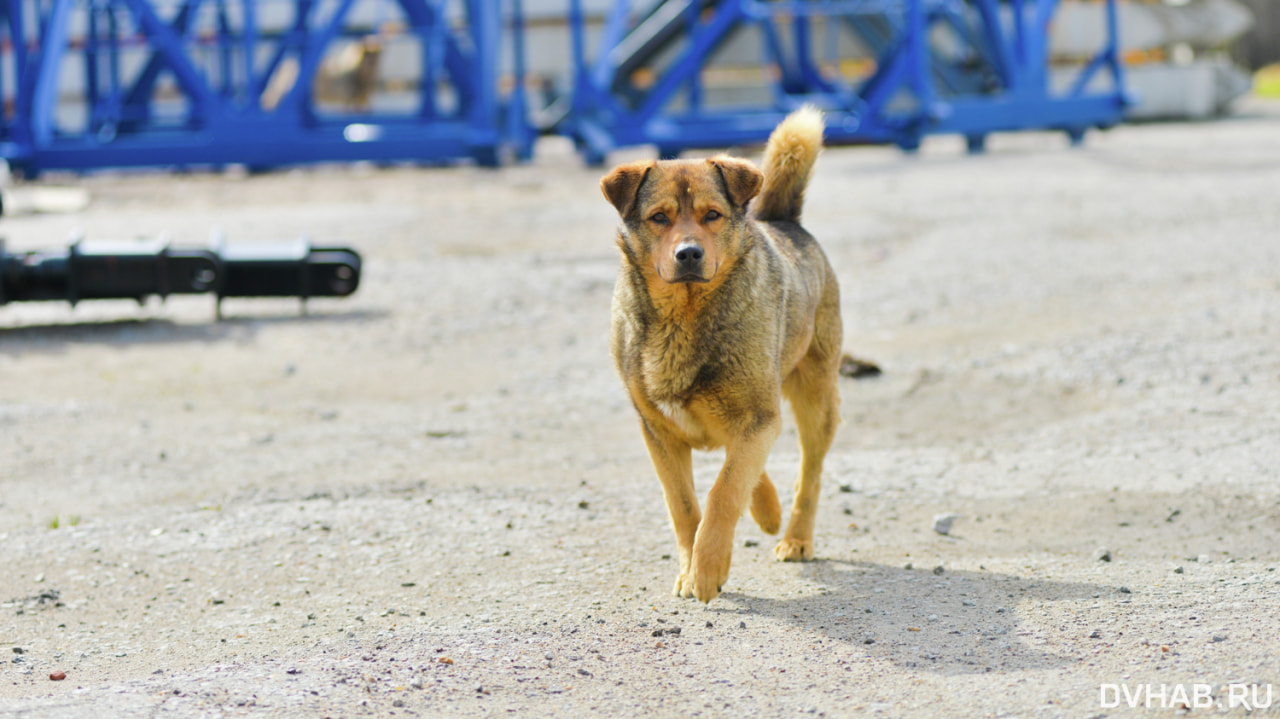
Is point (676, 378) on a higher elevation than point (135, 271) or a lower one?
higher

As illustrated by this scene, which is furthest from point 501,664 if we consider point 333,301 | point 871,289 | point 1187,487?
point 333,301

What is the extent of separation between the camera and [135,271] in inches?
341

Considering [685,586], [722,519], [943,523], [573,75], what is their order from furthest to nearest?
[573,75] → [943,523] → [685,586] → [722,519]

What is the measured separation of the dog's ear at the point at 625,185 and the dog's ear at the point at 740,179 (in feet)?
0.81

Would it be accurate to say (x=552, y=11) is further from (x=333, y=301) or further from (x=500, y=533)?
(x=500, y=533)

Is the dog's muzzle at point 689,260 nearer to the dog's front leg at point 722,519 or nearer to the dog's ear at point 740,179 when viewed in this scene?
the dog's ear at point 740,179

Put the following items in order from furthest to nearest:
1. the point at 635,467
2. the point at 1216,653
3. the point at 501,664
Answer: the point at 635,467 → the point at 501,664 → the point at 1216,653

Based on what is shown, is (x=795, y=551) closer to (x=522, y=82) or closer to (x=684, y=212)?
(x=684, y=212)

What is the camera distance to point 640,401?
13.7ft

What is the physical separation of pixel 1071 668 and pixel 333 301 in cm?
721

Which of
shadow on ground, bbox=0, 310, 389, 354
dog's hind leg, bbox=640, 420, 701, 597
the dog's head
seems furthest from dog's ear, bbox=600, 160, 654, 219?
shadow on ground, bbox=0, 310, 389, 354

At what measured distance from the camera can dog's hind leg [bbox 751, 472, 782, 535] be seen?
449 cm

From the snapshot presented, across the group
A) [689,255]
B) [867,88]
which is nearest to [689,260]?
[689,255]

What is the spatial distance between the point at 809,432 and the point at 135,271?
568 cm
